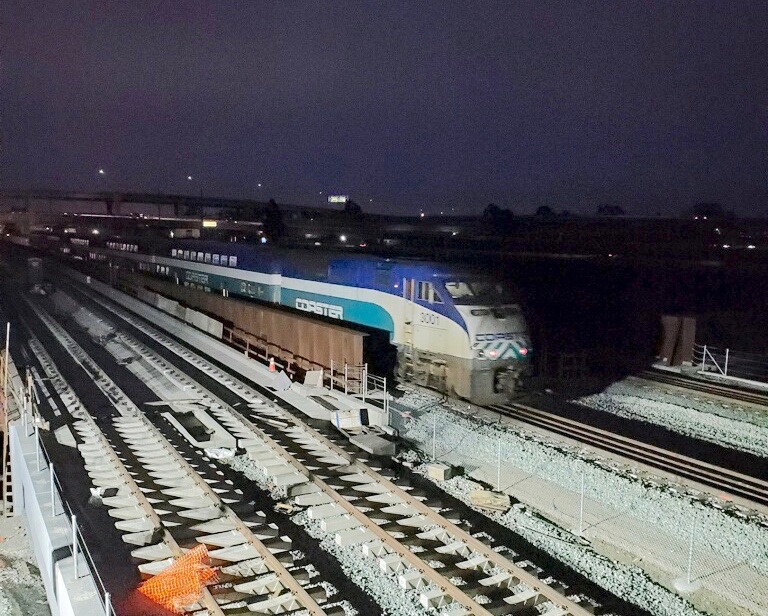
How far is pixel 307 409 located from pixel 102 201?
127630 millimetres

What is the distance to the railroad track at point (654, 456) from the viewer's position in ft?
40.4

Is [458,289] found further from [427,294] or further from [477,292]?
[427,294]

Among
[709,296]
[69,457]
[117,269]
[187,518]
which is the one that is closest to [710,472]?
[187,518]

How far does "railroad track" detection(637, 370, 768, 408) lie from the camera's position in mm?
19016

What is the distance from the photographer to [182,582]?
28.1 feet

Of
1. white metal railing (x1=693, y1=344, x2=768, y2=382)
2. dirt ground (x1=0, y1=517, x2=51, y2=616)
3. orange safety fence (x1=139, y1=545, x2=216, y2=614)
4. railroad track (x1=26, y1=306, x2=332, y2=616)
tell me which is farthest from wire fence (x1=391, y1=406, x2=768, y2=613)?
white metal railing (x1=693, y1=344, x2=768, y2=382)

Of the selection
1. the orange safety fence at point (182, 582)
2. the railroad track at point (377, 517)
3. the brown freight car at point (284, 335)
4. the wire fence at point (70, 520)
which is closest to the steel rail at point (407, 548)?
the railroad track at point (377, 517)

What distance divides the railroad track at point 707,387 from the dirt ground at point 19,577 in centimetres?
1822

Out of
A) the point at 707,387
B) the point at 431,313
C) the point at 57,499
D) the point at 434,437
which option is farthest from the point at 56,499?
the point at 707,387

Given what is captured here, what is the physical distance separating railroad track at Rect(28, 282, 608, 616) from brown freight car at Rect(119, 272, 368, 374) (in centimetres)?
304

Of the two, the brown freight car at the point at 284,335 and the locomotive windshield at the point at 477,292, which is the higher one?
the locomotive windshield at the point at 477,292

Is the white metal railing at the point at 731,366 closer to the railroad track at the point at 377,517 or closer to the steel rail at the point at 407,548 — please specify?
the steel rail at the point at 407,548

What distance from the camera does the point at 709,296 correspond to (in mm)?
40562

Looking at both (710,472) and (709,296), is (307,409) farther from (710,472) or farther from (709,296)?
(709,296)
